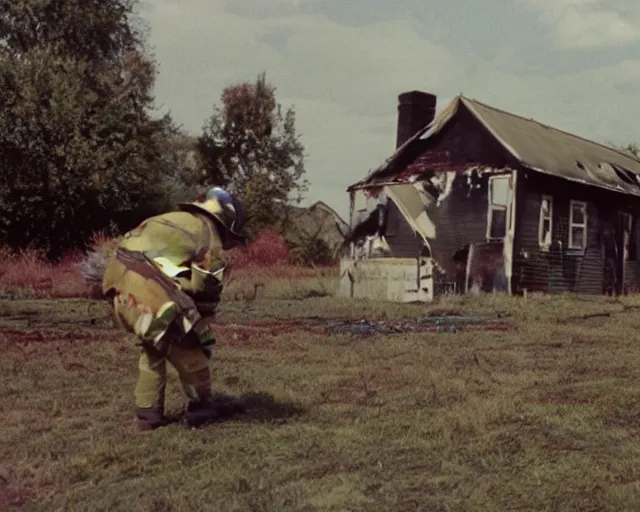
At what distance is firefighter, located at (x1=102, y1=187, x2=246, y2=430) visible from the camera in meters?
4.92

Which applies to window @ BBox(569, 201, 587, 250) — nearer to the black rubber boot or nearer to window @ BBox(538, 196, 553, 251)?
window @ BBox(538, 196, 553, 251)

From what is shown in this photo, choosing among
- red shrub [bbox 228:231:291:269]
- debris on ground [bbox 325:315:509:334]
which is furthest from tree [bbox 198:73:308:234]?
debris on ground [bbox 325:315:509:334]

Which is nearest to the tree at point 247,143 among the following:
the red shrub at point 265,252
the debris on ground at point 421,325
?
the red shrub at point 265,252

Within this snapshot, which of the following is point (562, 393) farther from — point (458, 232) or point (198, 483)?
point (458, 232)

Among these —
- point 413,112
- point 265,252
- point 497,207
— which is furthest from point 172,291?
point 265,252

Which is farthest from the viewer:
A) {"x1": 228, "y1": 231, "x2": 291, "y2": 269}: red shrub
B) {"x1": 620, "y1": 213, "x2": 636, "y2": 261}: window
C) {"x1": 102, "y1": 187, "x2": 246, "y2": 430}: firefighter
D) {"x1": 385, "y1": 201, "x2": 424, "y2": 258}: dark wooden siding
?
{"x1": 228, "y1": 231, "x2": 291, "y2": 269}: red shrub

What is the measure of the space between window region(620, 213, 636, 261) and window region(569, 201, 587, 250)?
92.0 inches

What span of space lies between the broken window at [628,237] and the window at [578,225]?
2.42 metres

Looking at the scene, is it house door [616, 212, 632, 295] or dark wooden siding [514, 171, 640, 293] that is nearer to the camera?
dark wooden siding [514, 171, 640, 293]

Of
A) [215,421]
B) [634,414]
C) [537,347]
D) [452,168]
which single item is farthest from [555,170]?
[215,421]

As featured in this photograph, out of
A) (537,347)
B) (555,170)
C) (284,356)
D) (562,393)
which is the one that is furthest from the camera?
(555,170)

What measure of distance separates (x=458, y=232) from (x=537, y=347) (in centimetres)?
1043

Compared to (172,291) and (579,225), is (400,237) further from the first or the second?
(172,291)

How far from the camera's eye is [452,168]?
20562 mm
